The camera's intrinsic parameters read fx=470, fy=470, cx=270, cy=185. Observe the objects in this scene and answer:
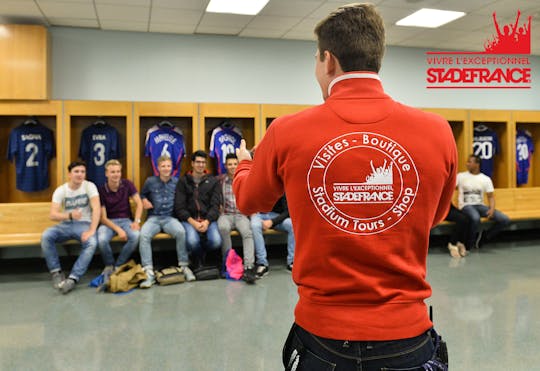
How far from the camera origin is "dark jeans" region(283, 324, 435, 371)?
0.79 meters

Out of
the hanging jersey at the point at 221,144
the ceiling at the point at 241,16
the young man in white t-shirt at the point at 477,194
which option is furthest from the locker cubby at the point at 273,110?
the young man in white t-shirt at the point at 477,194

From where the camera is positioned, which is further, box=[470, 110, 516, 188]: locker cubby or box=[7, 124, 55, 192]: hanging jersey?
box=[470, 110, 516, 188]: locker cubby

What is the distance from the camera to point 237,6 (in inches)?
205

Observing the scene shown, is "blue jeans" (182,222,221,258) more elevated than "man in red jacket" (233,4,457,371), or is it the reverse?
"man in red jacket" (233,4,457,371)

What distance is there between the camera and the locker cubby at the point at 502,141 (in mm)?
6992

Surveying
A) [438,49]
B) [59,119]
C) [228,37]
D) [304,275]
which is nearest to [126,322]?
[304,275]

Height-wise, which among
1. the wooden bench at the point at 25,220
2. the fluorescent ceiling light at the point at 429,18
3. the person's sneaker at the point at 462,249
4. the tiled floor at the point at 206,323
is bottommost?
the tiled floor at the point at 206,323

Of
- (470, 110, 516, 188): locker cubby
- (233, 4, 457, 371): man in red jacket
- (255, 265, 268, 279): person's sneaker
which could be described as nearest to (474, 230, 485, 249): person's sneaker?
(470, 110, 516, 188): locker cubby

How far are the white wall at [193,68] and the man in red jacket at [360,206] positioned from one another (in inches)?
225

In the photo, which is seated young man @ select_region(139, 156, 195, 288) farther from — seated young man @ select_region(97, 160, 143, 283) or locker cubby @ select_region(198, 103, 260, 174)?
locker cubby @ select_region(198, 103, 260, 174)

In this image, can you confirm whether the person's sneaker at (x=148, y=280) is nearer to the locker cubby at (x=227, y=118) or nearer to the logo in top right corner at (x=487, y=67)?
the locker cubby at (x=227, y=118)

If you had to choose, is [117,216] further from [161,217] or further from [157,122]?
[157,122]

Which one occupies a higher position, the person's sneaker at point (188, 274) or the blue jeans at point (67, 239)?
the blue jeans at point (67, 239)

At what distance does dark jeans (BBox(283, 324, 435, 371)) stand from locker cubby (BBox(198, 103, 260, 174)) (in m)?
5.15
